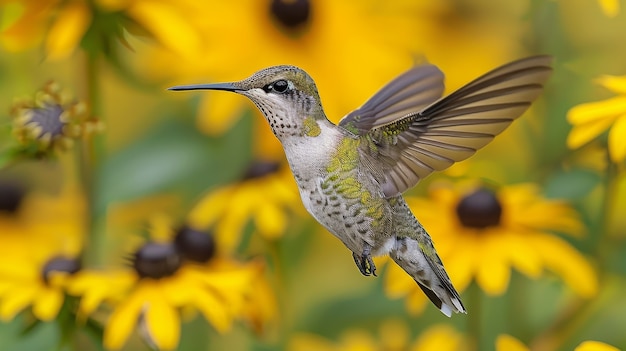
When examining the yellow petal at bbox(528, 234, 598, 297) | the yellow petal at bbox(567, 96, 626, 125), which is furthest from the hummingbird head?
the yellow petal at bbox(528, 234, 598, 297)

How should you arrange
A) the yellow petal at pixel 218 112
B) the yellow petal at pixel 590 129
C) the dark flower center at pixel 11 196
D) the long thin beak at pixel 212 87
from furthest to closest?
the dark flower center at pixel 11 196
the yellow petal at pixel 218 112
the yellow petal at pixel 590 129
the long thin beak at pixel 212 87

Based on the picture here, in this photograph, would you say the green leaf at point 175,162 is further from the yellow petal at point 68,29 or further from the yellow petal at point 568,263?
the yellow petal at point 568,263

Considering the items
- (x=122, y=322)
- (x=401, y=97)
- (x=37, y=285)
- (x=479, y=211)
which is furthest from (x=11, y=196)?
(x=401, y=97)

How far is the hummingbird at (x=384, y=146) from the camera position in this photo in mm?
729

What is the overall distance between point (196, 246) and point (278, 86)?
0.60 metres

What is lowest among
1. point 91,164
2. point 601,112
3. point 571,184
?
point 91,164

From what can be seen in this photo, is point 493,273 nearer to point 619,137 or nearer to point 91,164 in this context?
point 619,137

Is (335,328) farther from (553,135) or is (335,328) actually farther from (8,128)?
(8,128)

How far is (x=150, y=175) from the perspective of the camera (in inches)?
54.8

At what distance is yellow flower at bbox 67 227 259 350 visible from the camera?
43.9 inches

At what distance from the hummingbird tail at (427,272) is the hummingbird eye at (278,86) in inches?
8.1

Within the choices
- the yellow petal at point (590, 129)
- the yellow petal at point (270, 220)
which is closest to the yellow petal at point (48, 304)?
the yellow petal at point (270, 220)

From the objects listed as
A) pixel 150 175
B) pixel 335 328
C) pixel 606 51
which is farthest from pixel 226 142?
pixel 606 51

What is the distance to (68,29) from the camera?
4.09ft
